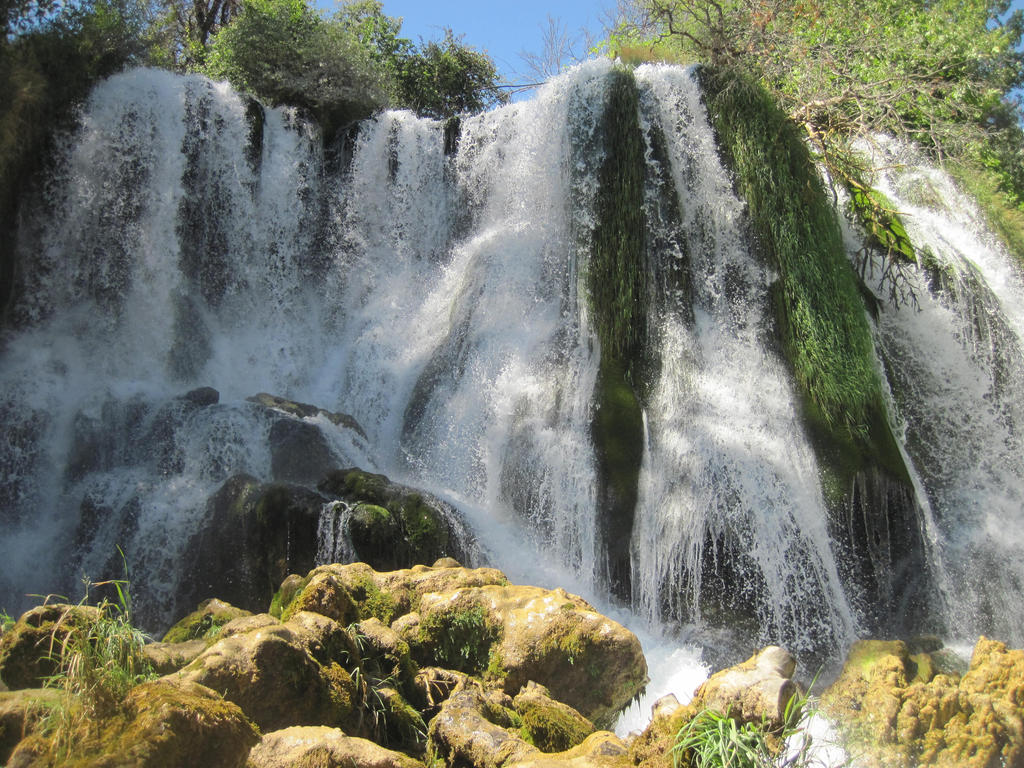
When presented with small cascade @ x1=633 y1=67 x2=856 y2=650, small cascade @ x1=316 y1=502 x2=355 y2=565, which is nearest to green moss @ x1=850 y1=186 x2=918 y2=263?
small cascade @ x1=633 y1=67 x2=856 y2=650

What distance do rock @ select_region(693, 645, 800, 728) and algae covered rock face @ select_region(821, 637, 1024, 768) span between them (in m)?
2.05

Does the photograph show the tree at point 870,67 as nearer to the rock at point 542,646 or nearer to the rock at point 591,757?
the rock at point 542,646

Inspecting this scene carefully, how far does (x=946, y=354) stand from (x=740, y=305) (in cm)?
281

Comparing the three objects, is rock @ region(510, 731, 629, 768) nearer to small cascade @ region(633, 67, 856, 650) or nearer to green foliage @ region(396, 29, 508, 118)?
small cascade @ region(633, 67, 856, 650)

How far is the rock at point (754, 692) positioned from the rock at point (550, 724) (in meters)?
0.75

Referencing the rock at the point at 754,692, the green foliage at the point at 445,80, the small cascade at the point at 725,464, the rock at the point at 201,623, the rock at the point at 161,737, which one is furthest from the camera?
the green foliage at the point at 445,80

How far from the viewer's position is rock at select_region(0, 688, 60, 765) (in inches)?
102

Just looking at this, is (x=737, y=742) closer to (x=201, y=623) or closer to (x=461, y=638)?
(x=461, y=638)

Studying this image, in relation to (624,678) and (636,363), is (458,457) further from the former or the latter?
(624,678)

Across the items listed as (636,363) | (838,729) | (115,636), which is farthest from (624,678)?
(636,363)

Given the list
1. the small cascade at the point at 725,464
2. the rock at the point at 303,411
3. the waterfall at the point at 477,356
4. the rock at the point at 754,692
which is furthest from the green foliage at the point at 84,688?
the rock at the point at 303,411

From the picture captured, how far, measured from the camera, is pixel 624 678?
441 cm

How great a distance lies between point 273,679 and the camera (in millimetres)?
3168

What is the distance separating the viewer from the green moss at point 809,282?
8.62 m
